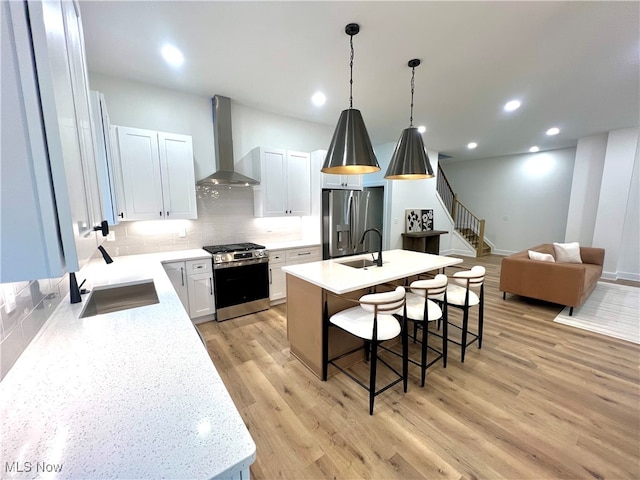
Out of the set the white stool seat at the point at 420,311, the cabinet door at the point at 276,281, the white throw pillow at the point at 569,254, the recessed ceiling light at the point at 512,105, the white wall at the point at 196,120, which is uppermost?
the recessed ceiling light at the point at 512,105

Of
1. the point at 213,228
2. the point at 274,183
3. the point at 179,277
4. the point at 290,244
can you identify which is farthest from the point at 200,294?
the point at 274,183

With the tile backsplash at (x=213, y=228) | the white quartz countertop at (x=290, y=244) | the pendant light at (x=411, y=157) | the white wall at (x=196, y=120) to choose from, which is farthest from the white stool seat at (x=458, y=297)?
the white wall at (x=196, y=120)

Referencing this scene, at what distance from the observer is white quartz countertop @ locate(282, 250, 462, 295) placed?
6.26ft

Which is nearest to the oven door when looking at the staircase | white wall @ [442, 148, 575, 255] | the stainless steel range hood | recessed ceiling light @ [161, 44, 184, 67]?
the stainless steel range hood

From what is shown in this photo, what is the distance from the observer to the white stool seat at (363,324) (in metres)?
1.80

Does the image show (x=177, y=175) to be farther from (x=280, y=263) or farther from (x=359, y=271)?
(x=359, y=271)

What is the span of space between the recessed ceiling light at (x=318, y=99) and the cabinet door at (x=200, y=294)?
2.71 metres

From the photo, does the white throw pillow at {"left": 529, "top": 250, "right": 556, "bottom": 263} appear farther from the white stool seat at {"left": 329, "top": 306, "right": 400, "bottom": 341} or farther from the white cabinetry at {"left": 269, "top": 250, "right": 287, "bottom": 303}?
the white cabinetry at {"left": 269, "top": 250, "right": 287, "bottom": 303}

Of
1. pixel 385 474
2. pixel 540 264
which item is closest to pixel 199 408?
pixel 385 474

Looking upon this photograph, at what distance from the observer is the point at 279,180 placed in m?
3.77

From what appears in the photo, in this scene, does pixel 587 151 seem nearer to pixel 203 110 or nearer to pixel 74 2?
pixel 203 110

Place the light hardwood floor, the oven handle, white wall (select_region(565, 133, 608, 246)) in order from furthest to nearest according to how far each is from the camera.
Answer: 1. white wall (select_region(565, 133, 608, 246))
2. the oven handle
3. the light hardwood floor

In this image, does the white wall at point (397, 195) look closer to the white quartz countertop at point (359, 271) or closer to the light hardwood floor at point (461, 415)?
the white quartz countertop at point (359, 271)

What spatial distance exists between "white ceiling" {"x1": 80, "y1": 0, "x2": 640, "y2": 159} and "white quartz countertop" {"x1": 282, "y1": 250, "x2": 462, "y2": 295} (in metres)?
2.04
